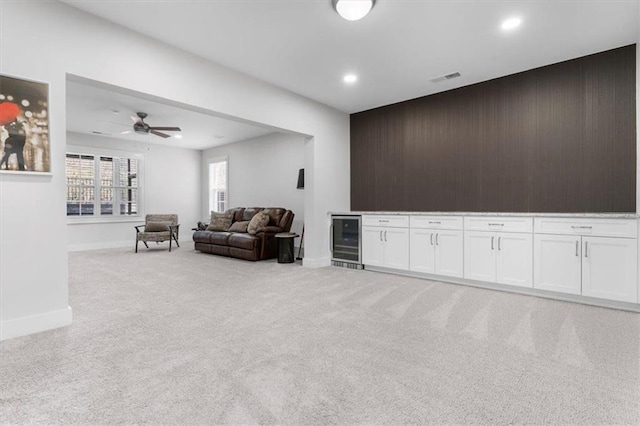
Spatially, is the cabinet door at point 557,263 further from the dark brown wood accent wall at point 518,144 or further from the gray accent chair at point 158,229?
the gray accent chair at point 158,229

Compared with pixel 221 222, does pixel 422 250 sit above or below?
below

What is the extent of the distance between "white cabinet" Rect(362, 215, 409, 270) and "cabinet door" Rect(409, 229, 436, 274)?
3.1 inches

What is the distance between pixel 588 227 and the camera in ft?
10.8

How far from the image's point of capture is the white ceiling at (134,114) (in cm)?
504

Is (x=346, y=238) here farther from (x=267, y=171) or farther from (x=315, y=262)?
(x=267, y=171)

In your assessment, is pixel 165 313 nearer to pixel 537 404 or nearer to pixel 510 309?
pixel 537 404

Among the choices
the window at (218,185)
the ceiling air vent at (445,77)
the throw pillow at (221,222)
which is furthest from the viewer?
the window at (218,185)

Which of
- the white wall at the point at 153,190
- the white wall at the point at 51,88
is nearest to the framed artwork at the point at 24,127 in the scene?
the white wall at the point at 51,88

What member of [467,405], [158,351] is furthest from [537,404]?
[158,351]

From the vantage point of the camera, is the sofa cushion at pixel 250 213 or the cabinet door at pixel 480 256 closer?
the cabinet door at pixel 480 256

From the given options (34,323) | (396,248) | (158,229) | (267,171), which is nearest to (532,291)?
(396,248)

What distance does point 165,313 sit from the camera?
9.76 ft

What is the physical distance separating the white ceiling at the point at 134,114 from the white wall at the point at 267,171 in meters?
0.35

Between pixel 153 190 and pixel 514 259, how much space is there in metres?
8.62
